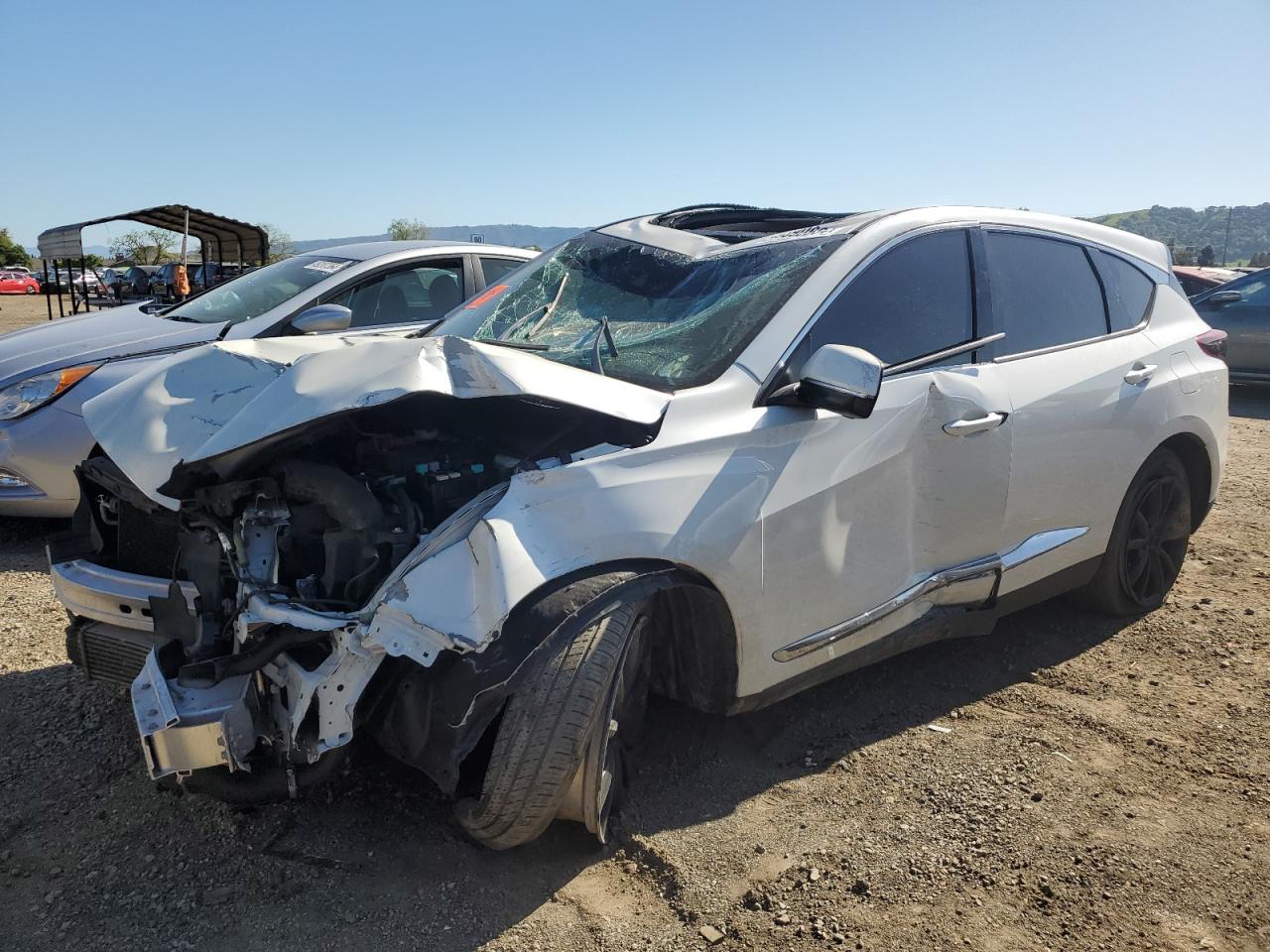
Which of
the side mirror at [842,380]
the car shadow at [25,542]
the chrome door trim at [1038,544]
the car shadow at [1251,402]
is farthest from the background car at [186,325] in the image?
the car shadow at [1251,402]

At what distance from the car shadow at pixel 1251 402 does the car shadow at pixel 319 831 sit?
843cm

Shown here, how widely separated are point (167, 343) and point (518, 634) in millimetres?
4158

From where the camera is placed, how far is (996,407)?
3242 millimetres

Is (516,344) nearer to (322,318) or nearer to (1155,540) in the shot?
(322,318)

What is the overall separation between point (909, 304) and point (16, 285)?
49.8 meters

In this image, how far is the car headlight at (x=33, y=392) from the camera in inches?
193

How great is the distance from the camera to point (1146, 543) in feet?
13.7

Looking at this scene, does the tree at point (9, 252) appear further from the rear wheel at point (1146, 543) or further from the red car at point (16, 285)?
the rear wheel at point (1146, 543)

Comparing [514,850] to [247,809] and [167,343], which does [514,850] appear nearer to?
[247,809]

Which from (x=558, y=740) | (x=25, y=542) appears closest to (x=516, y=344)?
(x=558, y=740)

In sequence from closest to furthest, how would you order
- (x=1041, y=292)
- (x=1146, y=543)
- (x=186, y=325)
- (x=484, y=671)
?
1. (x=484, y=671)
2. (x=1041, y=292)
3. (x=1146, y=543)
4. (x=186, y=325)

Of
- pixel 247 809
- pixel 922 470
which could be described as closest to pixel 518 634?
pixel 247 809

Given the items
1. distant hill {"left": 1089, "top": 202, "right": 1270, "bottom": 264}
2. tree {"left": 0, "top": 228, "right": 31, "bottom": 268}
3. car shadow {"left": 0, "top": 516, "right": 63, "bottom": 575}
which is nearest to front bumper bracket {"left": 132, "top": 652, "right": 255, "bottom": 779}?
car shadow {"left": 0, "top": 516, "right": 63, "bottom": 575}

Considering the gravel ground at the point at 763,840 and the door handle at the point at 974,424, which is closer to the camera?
the gravel ground at the point at 763,840
